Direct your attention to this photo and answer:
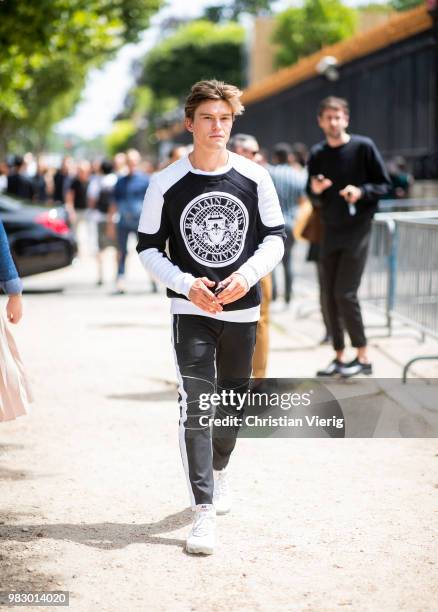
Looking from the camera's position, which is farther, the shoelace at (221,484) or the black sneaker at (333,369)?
the black sneaker at (333,369)

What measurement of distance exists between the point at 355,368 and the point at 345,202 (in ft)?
4.00

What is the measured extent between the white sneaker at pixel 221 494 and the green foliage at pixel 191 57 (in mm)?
76030

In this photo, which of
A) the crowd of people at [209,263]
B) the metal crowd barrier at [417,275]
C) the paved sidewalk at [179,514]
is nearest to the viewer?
the paved sidewalk at [179,514]

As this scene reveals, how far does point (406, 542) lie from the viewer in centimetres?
452

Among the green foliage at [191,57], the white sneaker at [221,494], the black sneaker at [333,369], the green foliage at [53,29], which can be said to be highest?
the green foliage at [191,57]

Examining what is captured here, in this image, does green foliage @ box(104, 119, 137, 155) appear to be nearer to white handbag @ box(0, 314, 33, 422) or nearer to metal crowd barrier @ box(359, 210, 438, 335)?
metal crowd barrier @ box(359, 210, 438, 335)

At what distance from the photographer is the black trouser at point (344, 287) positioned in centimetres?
805

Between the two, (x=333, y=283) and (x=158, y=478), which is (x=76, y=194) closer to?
(x=333, y=283)

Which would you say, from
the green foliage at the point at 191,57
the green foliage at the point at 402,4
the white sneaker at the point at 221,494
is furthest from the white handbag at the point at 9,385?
the green foliage at the point at 191,57

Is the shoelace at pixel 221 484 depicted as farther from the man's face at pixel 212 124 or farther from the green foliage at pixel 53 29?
the green foliage at pixel 53 29

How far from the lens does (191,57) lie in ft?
263

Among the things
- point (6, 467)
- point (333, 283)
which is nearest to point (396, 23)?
point (333, 283)

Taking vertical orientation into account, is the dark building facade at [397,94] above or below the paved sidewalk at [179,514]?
above

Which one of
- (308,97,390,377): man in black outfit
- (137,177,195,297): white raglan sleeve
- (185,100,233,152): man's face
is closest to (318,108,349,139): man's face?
(308,97,390,377): man in black outfit
